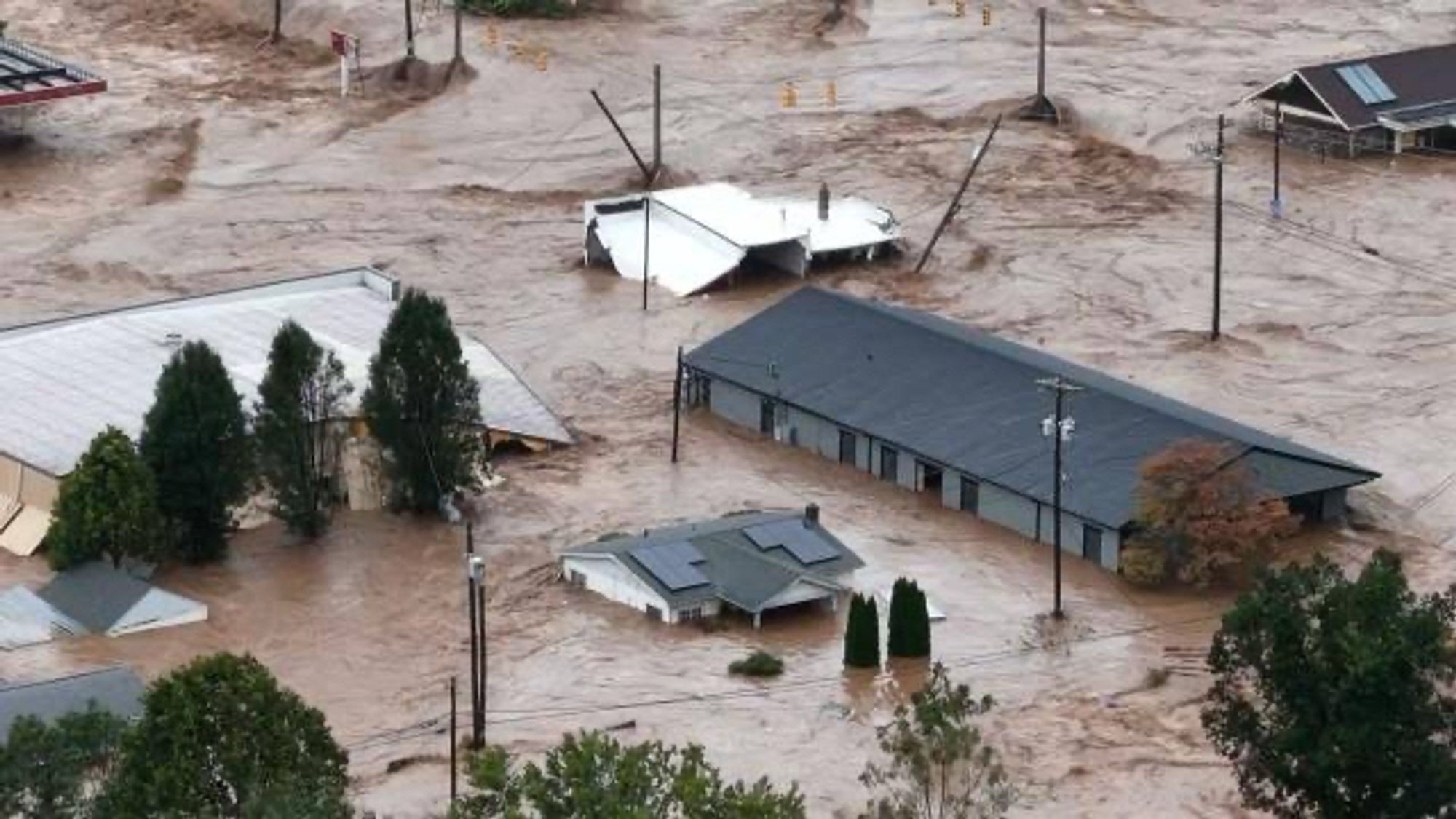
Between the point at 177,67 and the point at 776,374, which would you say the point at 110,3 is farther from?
the point at 776,374

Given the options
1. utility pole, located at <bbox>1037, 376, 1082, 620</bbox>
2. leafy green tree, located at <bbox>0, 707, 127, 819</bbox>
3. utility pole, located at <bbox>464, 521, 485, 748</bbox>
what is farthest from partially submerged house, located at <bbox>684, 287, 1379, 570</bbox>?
leafy green tree, located at <bbox>0, 707, 127, 819</bbox>

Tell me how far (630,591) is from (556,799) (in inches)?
908

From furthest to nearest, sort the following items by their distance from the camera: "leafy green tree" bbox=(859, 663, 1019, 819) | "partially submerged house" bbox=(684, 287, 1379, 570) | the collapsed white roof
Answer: the collapsed white roof → "partially submerged house" bbox=(684, 287, 1379, 570) → "leafy green tree" bbox=(859, 663, 1019, 819)

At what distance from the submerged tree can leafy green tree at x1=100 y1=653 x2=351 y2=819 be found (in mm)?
22407

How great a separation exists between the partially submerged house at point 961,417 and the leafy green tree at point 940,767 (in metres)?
16.3

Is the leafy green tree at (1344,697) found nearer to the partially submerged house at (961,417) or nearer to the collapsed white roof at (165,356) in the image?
the partially submerged house at (961,417)

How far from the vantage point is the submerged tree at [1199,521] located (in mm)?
67125

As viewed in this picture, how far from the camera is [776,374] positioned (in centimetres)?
7781

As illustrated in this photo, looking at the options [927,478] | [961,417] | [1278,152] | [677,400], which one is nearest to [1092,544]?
[927,478]

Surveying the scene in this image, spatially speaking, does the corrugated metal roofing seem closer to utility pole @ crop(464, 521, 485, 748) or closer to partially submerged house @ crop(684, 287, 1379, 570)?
partially submerged house @ crop(684, 287, 1379, 570)

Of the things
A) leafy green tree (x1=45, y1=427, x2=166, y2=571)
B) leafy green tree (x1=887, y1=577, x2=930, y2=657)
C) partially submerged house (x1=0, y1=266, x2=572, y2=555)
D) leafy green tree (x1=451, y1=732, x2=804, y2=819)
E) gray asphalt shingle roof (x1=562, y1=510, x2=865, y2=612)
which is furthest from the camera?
partially submerged house (x1=0, y1=266, x2=572, y2=555)

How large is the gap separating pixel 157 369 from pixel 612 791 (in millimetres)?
33536

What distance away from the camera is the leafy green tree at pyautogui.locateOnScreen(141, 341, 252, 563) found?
68.9 m

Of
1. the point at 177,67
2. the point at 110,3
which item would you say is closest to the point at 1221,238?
the point at 177,67
